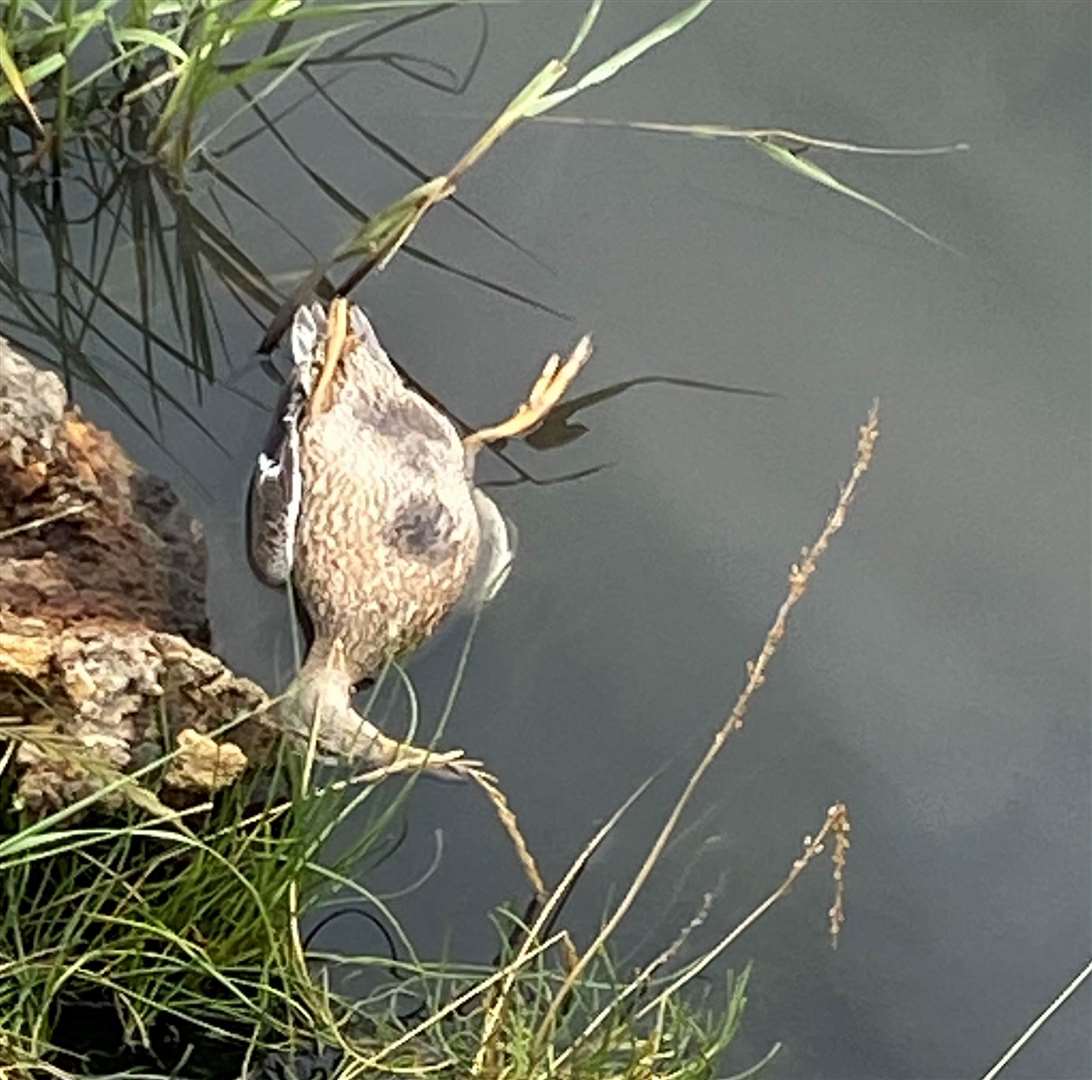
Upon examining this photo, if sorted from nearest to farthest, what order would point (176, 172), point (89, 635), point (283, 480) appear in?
point (89, 635) → point (283, 480) → point (176, 172)

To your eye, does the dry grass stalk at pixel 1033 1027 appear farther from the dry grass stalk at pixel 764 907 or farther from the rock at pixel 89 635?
the rock at pixel 89 635

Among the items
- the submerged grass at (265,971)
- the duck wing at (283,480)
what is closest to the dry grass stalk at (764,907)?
the submerged grass at (265,971)

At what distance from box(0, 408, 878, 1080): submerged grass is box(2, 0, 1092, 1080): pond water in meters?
0.04

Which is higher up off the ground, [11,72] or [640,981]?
[11,72]

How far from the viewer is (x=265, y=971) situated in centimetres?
70

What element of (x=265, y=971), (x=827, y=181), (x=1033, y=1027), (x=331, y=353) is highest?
(x=827, y=181)

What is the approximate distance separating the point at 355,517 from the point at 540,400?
6.0 inches

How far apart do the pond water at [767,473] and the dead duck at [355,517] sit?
0.12 feet

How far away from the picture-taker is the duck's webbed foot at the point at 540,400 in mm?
864

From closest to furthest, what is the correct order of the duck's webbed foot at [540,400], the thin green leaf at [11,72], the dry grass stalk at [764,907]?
the dry grass stalk at [764,907] → the thin green leaf at [11,72] → the duck's webbed foot at [540,400]

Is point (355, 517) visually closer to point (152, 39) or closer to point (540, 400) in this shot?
point (540, 400)

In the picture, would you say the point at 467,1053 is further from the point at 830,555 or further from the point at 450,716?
the point at 830,555

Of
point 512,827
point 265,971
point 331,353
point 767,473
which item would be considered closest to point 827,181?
point 767,473

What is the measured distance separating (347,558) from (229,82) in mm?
262
